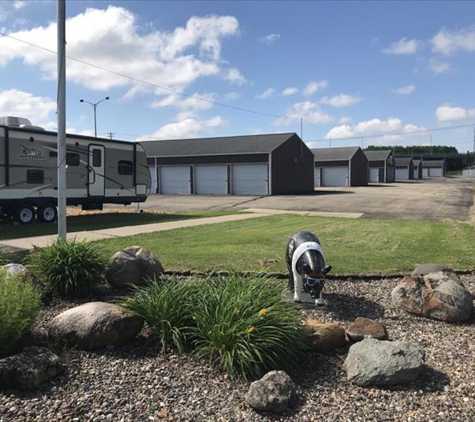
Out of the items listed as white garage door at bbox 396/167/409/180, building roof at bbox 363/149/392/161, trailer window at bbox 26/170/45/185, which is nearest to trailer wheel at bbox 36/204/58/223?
trailer window at bbox 26/170/45/185

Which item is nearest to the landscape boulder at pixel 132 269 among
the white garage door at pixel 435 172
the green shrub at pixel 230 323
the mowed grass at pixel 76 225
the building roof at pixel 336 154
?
the green shrub at pixel 230 323

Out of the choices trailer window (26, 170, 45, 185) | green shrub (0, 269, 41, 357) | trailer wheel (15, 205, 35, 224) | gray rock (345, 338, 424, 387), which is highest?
trailer window (26, 170, 45, 185)

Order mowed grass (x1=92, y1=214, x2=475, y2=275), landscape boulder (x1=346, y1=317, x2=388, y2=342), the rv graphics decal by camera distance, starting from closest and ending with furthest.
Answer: landscape boulder (x1=346, y1=317, x2=388, y2=342), mowed grass (x1=92, y1=214, x2=475, y2=275), the rv graphics decal

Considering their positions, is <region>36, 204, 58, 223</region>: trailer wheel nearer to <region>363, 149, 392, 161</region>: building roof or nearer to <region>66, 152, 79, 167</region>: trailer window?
<region>66, 152, 79, 167</region>: trailer window

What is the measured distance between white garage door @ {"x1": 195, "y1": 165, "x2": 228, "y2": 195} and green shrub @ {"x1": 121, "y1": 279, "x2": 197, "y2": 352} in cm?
3428

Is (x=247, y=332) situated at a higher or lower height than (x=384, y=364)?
higher

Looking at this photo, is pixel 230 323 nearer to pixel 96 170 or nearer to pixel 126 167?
pixel 96 170

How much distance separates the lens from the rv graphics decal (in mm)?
15416

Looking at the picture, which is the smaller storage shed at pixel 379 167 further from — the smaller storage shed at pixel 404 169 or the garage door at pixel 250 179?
the garage door at pixel 250 179

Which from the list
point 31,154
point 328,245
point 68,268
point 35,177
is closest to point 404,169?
point 35,177

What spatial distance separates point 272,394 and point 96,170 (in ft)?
52.4

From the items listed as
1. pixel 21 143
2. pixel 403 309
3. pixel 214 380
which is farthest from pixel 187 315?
pixel 21 143

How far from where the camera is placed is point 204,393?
370 centimetres

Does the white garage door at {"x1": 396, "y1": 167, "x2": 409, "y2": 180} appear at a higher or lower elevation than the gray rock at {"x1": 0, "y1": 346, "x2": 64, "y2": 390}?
higher
